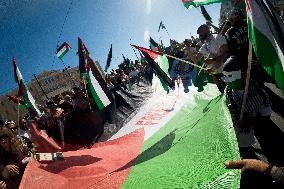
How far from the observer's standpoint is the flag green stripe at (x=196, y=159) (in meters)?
3.10

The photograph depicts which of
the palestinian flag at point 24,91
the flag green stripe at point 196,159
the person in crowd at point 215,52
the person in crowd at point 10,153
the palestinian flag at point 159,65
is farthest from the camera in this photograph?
the palestinian flag at point 24,91

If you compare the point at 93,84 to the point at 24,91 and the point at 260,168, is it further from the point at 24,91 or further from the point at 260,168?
the point at 260,168

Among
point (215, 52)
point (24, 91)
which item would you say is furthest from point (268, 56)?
point (24, 91)

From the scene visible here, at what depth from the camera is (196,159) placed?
3648mm

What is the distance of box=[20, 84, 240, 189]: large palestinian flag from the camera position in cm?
330

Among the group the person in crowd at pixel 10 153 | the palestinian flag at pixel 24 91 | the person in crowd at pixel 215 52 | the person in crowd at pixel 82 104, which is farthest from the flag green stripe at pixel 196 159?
the palestinian flag at pixel 24 91

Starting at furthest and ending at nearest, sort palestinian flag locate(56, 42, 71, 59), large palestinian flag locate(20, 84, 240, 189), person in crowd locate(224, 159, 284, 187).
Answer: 1. palestinian flag locate(56, 42, 71, 59)
2. large palestinian flag locate(20, 84, 240, 189)
3. person in crowd locate(224, 159, 284, 187)

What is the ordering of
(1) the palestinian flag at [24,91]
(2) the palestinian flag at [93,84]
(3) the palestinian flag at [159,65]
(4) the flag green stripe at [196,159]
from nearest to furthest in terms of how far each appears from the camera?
(4) the flag green stripe at [196,159], (3) the palestinian flag at [159,65], (2) the palestinian flag at [93,84], (1) the palestinian flag at [24,91]

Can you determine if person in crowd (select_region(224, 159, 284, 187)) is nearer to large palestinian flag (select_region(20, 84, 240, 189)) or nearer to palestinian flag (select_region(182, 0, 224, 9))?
large palestinian flag (select_region(20, 84, 240, 189))

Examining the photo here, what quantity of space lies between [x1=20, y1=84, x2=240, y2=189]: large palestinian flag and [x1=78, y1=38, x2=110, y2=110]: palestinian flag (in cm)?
250

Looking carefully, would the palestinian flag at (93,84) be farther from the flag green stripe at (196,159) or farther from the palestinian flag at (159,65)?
the flag green stripe at (196,159)

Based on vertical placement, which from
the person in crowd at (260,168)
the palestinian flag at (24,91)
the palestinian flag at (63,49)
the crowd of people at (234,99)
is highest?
the palestinian flag at (63,49)

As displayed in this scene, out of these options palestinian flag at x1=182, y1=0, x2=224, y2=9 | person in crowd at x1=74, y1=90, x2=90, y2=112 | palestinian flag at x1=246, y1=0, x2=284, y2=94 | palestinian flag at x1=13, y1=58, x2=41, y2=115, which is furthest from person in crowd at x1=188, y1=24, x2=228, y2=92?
palestinian flag at x1=13, y1=58, x2=41, y2=115

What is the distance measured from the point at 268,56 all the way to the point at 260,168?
3.56ft
